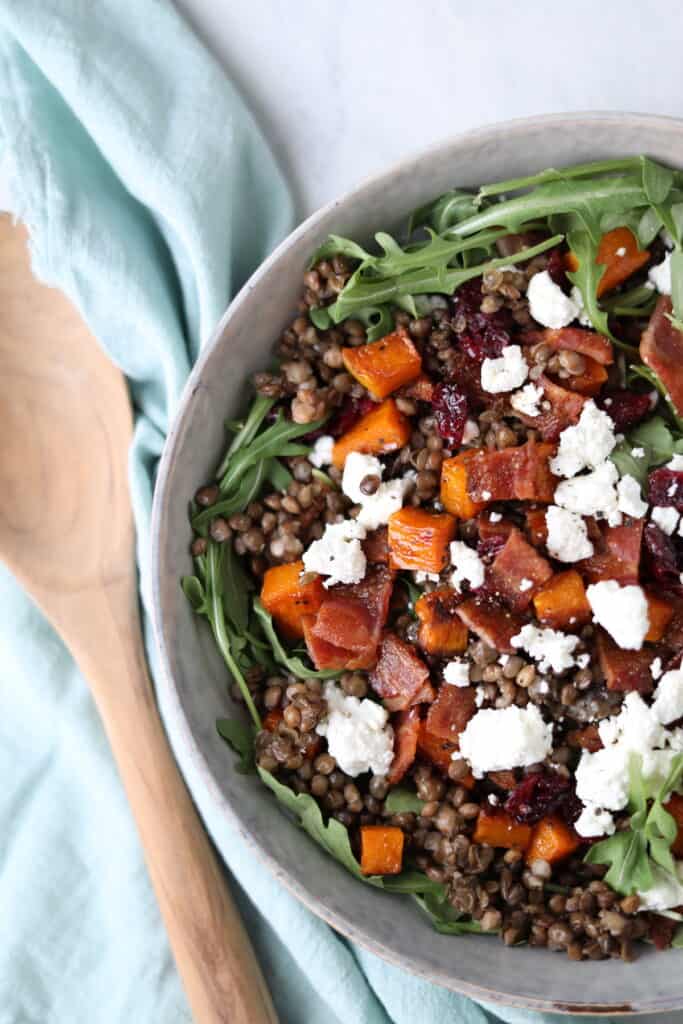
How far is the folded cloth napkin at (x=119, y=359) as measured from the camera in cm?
338

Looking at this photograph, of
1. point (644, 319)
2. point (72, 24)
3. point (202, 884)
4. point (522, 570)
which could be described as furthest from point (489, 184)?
point (202, 884)

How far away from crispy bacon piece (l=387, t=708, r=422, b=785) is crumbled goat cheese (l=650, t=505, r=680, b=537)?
0.89 m

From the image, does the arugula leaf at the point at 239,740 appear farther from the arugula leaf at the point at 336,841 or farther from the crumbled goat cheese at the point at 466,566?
the crumbled goat cheese at the point at 466,566

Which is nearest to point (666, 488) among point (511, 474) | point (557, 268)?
point (511, 474)

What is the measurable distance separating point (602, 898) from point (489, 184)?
2.13 m

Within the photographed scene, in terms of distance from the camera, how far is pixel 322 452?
3221 millimetres

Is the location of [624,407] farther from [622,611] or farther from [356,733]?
[356,733]

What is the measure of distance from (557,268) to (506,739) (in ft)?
4.55

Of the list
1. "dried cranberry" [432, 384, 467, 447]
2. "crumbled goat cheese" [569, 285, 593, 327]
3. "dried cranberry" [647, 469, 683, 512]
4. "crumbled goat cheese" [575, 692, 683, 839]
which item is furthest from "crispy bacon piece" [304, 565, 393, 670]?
"crumbled goat cheese" [569, 285, 593, 327]

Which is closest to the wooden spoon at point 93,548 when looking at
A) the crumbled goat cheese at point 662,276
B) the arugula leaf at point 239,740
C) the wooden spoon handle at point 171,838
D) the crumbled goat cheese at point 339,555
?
the wooden spoon handle at point 171,838

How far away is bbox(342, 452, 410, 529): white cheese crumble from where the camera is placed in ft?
10.1

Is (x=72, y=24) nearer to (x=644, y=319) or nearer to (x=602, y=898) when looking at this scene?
(x=644, y=319)

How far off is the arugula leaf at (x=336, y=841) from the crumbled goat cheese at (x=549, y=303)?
1.58 m

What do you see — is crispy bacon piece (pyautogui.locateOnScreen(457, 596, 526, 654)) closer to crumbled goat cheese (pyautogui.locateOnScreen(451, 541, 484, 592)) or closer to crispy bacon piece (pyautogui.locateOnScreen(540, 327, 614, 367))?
crumbled goat cheese (pyautogui.locateOnScreen(451, 541, 484, 592))
